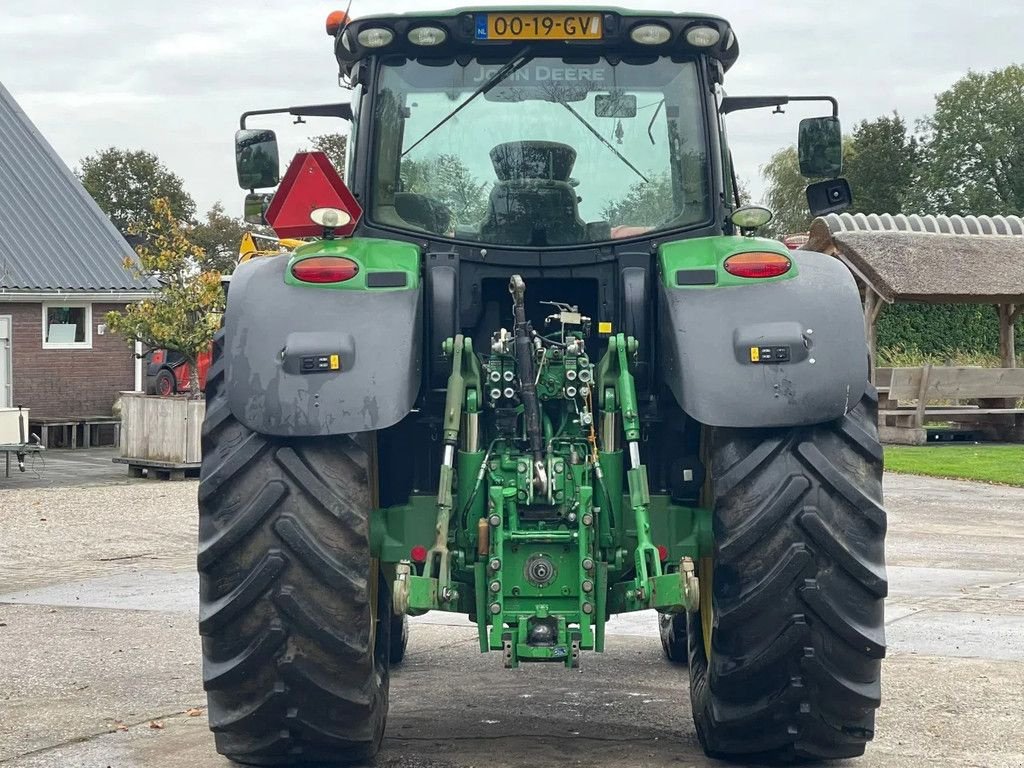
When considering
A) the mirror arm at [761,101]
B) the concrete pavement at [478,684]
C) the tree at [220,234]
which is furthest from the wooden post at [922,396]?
the tree at [220,234]

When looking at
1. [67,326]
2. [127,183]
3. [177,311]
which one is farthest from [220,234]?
A: [177,311]

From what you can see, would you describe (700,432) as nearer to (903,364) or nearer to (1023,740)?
(1023,740)

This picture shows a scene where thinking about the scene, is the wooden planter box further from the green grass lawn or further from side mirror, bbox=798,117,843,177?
side mirror, bbox=798,117,843,177

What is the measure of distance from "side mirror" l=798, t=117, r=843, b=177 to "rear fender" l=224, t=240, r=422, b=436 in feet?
6.28

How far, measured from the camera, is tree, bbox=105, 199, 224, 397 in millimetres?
22641

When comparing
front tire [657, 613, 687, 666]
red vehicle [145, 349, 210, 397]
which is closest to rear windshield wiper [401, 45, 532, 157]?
front tire [657, 613, 687, 666]

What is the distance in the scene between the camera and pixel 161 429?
2009 centimetres

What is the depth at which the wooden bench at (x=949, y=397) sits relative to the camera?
24.0m

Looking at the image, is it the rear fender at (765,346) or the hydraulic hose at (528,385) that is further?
the hydraulic hose at (528,385)

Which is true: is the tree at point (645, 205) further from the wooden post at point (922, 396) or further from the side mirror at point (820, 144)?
the wooden post at point (922, 396)

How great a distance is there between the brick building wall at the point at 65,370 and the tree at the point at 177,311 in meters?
4.82

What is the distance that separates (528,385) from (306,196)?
38.9 inches

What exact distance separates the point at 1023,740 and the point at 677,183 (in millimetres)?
2429

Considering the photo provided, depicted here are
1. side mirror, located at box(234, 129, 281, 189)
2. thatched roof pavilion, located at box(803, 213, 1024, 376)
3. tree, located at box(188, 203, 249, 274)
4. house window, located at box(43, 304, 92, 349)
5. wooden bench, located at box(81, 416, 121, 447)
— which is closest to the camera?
side mirror, located at box(234, 129, 281, 189)
